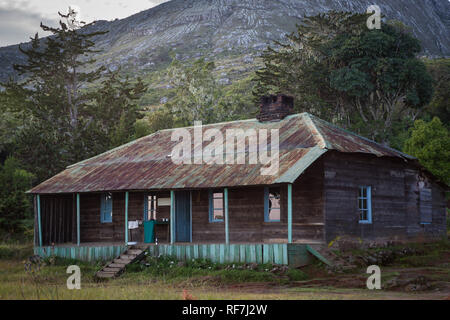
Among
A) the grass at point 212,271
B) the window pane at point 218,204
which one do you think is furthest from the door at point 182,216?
the grass at point 212,271

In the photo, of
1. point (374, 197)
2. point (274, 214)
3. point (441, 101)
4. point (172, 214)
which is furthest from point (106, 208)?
point (441, 101)

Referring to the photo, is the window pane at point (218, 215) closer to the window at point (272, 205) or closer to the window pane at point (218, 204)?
the window pane at point (218, 204)

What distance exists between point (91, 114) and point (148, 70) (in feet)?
335

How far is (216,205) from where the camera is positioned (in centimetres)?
2261

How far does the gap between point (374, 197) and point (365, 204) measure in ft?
1.60

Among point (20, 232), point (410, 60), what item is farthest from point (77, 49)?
point (410, 60)

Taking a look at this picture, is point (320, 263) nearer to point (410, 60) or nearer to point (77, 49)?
point (410, 60)

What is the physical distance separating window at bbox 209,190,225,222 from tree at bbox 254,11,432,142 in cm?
2255

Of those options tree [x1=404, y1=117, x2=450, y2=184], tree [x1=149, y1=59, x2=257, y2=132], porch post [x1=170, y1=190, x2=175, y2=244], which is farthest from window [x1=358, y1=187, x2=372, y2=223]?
tree [x1=149, y1=59, x2=257, y2=132]

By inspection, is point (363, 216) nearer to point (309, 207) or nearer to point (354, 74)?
point (309, 207)

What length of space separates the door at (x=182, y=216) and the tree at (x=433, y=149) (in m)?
17.3

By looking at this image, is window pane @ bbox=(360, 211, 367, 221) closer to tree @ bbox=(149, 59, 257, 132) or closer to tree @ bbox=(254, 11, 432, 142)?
tree @ bbox=(254, 11, 432, 142)

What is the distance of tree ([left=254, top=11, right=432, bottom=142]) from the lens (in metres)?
42.6

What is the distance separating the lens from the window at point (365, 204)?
21.2m
